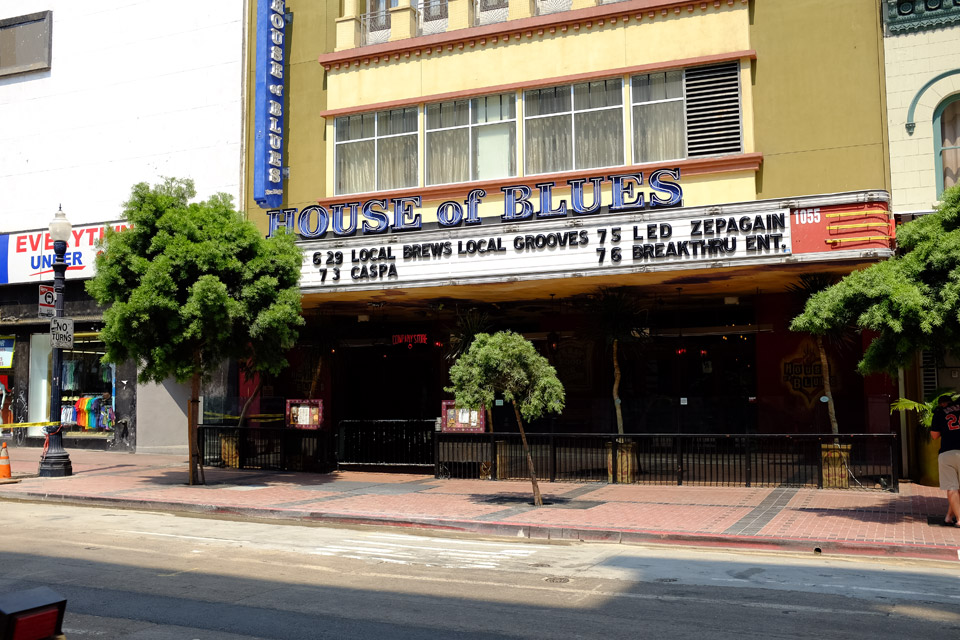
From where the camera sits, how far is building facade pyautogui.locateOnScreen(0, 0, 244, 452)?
24312 millimetres

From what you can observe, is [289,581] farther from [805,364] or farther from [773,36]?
[773,36]

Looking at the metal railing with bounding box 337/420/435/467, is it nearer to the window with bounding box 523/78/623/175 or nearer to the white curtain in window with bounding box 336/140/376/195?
the white curtain in window with bounding box 336/140/376/195

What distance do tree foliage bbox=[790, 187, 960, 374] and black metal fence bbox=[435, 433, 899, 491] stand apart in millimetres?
4688

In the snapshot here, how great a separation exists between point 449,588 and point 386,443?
1199 cm

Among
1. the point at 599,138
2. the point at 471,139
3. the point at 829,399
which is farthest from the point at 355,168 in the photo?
the point at 829,399

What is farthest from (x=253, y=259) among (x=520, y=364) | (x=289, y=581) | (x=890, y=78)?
(x=890, y=78)

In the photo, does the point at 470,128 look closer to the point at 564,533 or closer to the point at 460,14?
the point at 460,14

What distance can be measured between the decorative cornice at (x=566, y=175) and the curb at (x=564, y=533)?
9196 millimetres

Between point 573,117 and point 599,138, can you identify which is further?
point 573,117

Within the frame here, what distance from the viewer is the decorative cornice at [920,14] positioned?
55.8 ft

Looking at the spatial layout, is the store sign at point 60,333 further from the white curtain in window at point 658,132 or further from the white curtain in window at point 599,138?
the white curtain in window at point 658,132

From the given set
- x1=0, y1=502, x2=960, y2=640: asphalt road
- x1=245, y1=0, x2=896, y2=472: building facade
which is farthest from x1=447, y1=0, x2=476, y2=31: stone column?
x1=0, y1=502, x2=960, y2=640: asphalt road

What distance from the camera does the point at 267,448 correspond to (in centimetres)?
2128

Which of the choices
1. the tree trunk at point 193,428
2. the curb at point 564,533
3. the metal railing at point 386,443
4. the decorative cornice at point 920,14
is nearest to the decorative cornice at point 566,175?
the decorative cornice at point 920,14
